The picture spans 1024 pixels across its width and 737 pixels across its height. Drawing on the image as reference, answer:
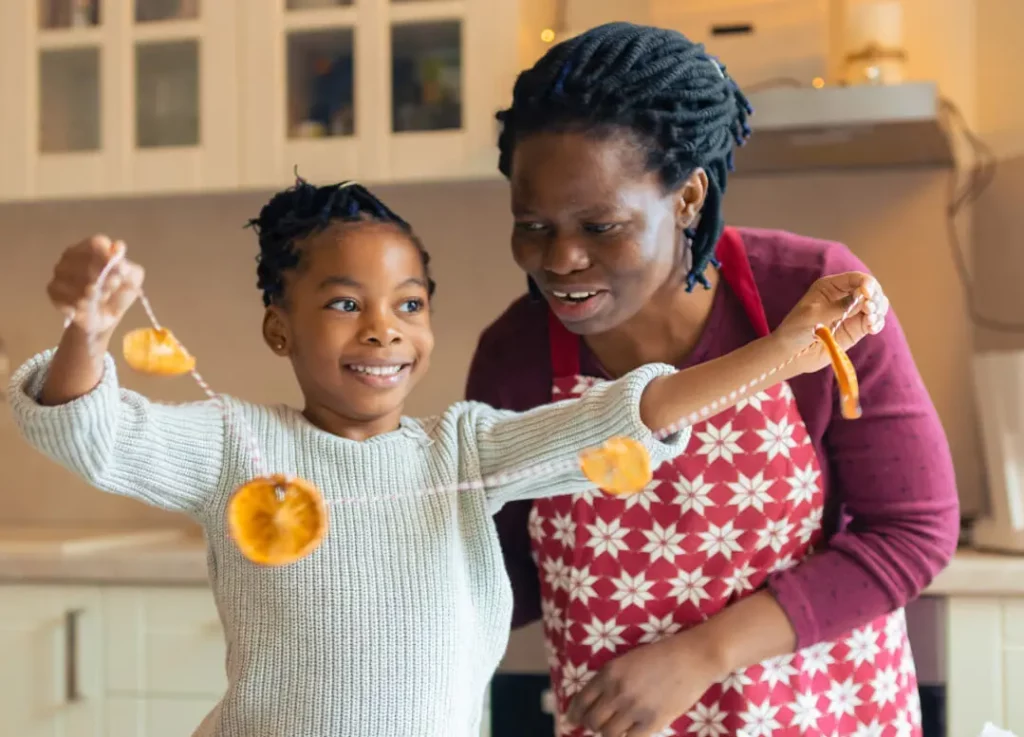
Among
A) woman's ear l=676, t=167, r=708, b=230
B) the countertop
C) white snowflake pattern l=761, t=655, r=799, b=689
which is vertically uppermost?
woman's ear l=676, t=167, r=708, b=230

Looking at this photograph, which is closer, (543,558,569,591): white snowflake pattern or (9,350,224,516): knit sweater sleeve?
(9,350,224,516): knit sweater sleeve

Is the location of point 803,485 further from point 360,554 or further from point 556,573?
point 360,554

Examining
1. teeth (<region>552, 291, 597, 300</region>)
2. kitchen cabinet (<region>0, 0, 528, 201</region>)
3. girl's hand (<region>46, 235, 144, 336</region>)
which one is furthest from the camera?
kitchen cabinet (<region>0, 0, 528, 201</region>)

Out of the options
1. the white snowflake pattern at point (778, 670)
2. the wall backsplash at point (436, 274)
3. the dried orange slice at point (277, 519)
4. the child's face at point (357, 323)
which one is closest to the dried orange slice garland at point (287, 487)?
the dried orange slice at point (277, 519)

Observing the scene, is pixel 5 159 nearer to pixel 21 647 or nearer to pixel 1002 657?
pixel 21 647

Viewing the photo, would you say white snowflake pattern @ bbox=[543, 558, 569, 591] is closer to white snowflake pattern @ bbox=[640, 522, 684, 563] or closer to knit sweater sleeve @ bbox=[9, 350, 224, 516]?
white snowflake pattern @ bbox=[640, 522, 684, 563]

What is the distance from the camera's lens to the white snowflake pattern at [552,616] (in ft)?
3.29

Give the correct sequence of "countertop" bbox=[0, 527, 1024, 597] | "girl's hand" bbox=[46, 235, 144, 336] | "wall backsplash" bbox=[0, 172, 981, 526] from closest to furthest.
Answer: "girl's hand" bbox=[46, 235, 144, 336] → "countertop" bbox=[0, 527, 1024, 597] → "wall backsplash" bbox=[0, 172, 981, 526]

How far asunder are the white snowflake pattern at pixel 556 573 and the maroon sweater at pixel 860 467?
19 cm

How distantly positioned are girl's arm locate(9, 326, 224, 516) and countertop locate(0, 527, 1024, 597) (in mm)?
636

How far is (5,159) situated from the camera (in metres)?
1.71

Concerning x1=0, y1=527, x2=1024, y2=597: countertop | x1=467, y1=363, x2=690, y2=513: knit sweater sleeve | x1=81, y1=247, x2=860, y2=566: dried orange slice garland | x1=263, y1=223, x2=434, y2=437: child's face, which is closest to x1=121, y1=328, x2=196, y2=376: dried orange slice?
x1=81, y1=247, x2=860, y2=566: dried orange slice garland

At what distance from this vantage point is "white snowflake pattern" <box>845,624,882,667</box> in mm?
956

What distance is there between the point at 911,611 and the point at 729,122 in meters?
0.87
